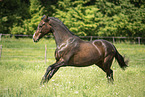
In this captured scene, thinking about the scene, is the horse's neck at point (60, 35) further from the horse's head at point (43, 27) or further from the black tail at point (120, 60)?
the black tail at point (120, 60)

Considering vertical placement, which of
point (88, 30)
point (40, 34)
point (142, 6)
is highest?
point (40, 34)

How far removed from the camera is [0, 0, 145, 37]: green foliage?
82.3ft

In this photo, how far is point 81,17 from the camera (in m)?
25.2

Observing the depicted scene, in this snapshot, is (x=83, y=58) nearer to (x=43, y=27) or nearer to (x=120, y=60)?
(x=43, y=27)

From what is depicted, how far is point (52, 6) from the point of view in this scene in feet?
89.4

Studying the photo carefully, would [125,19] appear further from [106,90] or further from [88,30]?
[106,90]

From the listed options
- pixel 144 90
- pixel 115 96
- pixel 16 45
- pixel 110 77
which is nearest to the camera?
pixel 115 96

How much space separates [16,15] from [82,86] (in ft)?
76.4

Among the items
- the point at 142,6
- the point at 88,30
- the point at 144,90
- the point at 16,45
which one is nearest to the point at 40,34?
the point at 144,90

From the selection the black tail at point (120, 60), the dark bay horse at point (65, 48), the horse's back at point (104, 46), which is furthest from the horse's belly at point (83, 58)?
the black tail at point (120, 60)

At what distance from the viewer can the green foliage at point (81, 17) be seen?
25.1 metres

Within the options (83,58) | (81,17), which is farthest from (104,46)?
(81,17)

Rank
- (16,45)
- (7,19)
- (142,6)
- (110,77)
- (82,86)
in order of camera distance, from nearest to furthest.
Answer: (82,86) → (110,77) → (16,45) → (7,19) → (142,6)

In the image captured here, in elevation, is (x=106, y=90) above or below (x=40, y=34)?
below
